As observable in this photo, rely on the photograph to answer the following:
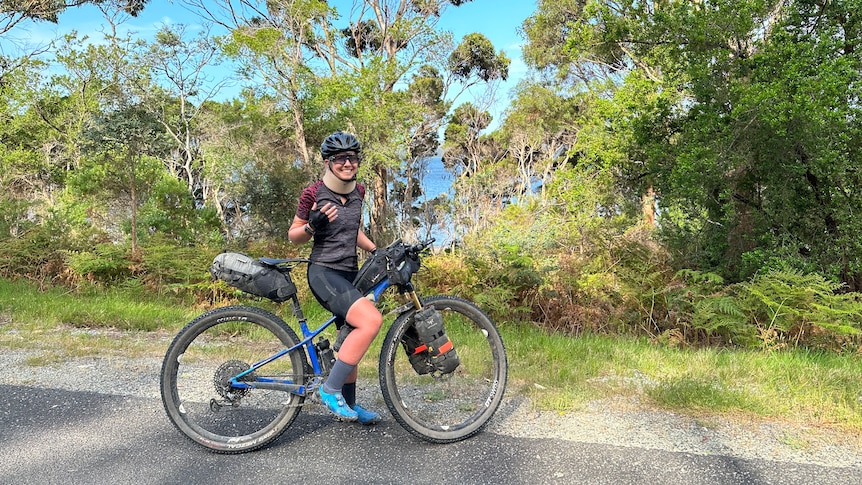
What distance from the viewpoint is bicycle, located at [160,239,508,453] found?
10.9 feet

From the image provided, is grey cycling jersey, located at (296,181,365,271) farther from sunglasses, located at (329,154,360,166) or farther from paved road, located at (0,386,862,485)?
paved road, located at (0,386,862,485)

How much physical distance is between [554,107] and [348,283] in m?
31.7

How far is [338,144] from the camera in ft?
11.1

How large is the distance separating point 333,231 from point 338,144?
548mm

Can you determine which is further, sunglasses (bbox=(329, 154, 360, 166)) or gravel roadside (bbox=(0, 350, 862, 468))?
sunglasses (bbox=(329, 154, 360, 166))

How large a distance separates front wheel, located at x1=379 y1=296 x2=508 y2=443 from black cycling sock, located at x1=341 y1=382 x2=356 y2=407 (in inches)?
11.6

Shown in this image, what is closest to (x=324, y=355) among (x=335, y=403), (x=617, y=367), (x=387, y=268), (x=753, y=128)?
(x=335, y=403)

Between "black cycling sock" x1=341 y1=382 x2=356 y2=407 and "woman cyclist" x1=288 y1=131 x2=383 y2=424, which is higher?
"woman cyclist" x1=288 y1=131 x2=383 y2=424

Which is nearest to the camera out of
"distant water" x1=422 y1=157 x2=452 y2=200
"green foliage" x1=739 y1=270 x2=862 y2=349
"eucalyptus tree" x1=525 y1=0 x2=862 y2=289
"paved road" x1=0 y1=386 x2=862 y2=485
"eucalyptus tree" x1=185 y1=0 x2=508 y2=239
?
"paved road" x1=0 y1=386 x2=862 y2=485

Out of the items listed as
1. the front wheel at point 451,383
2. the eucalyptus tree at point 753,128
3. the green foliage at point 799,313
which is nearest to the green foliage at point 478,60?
the eucalyptus tree at point 753,128

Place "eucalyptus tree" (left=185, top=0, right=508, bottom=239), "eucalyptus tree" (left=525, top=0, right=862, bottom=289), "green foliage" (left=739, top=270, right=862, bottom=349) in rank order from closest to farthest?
"green foliage" (left=739, top=270, right=862, bottom=349)
"eucalyptus tree" (left=525, top=0, right=862, bottom=289)
"eucalyptus tree" (left=185, top=0, right=508, bottom=239)

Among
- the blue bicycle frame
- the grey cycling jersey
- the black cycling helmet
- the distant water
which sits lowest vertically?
the blue bicycle frame

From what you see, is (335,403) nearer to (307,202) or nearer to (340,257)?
(340,257)

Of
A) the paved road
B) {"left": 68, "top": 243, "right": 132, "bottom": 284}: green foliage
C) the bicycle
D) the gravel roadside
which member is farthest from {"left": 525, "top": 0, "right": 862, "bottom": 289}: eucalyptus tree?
{"left": 68, "top": 243, "right": 132, "bottom": 284}: green foliage
